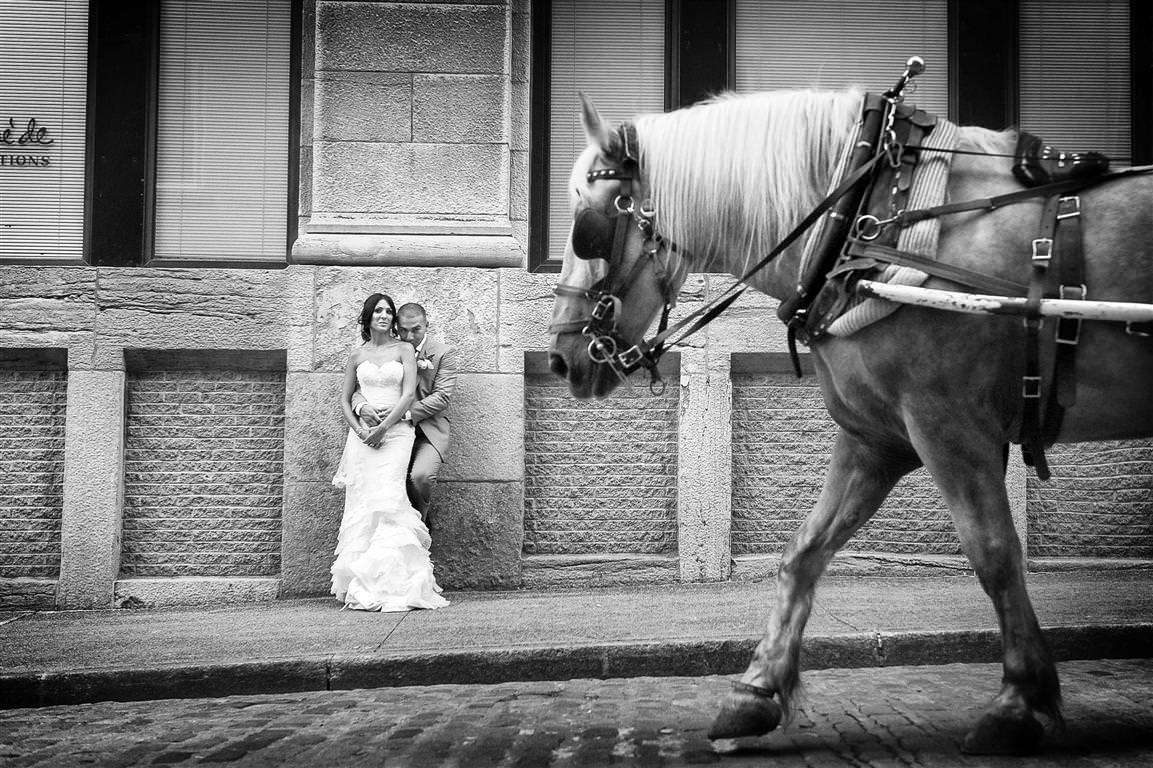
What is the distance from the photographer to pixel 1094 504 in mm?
8305

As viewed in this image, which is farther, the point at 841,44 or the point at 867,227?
the point at 841,44

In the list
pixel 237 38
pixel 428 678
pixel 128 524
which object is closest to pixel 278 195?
pixel 237 38

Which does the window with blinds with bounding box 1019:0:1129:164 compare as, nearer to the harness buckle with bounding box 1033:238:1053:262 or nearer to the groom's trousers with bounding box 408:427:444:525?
the groom's trousers with bounding box 408:427:444:525

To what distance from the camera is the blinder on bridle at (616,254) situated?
148 inches

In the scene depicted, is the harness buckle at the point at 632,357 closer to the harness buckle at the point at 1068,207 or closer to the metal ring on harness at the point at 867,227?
the metal ring on harness at the point at 867,227

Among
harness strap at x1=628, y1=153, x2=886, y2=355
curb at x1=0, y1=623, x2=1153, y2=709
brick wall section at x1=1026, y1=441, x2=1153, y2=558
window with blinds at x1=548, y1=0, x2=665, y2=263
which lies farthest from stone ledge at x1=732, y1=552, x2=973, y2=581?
harness strap at x1=628, y1=153, x2=886, y2=355

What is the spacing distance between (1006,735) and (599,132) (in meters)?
2.33

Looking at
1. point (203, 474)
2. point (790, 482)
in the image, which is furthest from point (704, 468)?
point (203, 474)

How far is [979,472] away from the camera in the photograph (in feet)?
10.9

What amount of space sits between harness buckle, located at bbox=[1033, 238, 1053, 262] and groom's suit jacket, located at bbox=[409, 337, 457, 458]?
5.03m

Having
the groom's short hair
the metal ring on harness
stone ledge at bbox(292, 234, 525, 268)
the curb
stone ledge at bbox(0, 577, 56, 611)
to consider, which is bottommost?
stone ledge at bbox(0, 577, 56, 611)

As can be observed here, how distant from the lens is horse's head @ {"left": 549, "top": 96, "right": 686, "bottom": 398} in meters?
3.77

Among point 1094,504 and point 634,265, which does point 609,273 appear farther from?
point 1094,504

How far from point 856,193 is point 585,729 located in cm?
221
